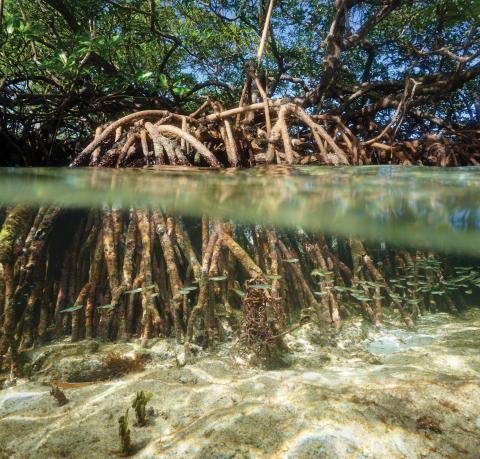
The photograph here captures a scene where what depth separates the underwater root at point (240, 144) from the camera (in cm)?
597

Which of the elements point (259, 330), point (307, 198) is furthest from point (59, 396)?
point (307, 198)

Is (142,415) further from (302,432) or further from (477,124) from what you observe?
(477,124)

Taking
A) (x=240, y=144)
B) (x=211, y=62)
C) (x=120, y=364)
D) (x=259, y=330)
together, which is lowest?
(x=120, y=364)

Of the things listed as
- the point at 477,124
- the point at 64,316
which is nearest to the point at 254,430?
the point at 64,316

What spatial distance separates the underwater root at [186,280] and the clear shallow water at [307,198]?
0.73 ft

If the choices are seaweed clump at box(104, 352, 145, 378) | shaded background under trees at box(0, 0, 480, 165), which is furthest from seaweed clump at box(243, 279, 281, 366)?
shaded background under trees at box(0, 0, 480, 165)

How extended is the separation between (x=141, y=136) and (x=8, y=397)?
17.5 ft

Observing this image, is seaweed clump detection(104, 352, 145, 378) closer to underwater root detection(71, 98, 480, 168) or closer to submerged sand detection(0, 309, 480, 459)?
submerged sand detection(0, 309, 480, 459)

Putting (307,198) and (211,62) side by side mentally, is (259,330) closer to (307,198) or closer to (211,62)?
(307,198)

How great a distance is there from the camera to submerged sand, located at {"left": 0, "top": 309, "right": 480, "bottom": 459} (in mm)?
984

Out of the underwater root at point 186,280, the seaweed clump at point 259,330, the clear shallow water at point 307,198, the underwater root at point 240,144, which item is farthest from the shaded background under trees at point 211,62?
the seaweed clump at point 259,330

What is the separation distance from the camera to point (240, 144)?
265 inches

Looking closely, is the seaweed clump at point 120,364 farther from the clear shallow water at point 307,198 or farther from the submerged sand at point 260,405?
the clear shallow water at point 307,198

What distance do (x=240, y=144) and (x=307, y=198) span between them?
3.31 m
